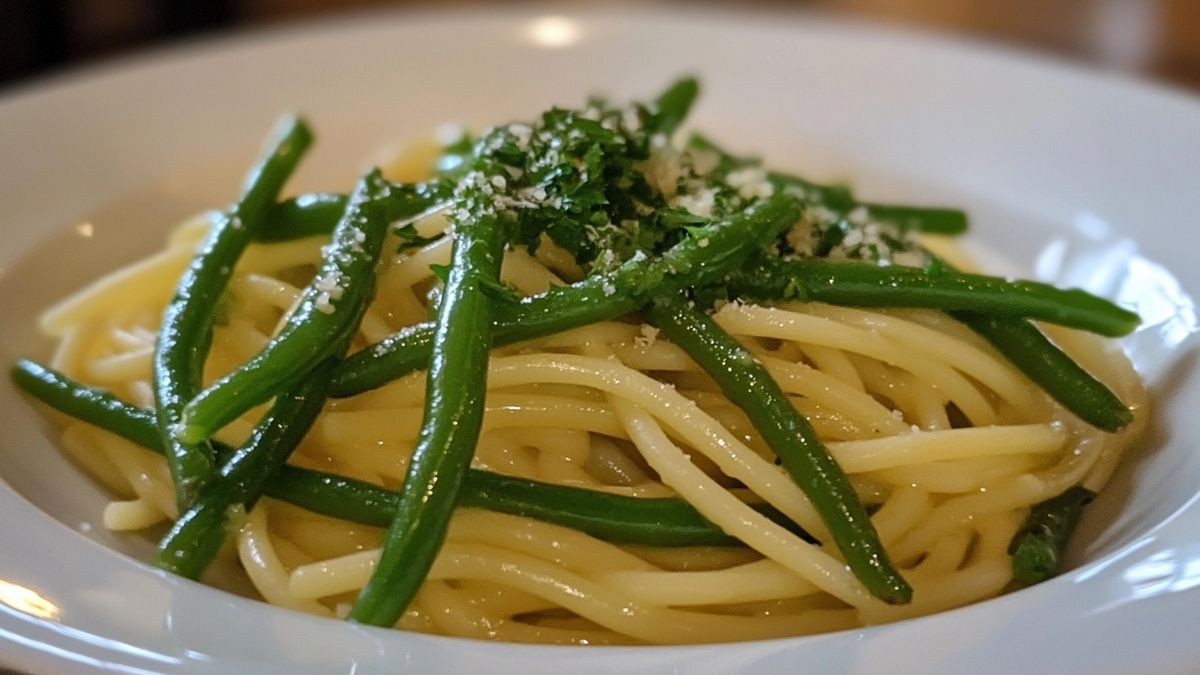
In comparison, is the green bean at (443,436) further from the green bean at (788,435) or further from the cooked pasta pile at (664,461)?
the green bean at (788,435)

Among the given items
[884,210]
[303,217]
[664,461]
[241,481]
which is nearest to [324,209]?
[303,217]

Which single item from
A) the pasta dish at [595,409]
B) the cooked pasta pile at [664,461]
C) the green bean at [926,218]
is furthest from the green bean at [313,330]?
the green bean at [926,218]

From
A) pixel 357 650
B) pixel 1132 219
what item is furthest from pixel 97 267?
pixel 1132 219

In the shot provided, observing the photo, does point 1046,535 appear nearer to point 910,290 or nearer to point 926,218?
point 910,290

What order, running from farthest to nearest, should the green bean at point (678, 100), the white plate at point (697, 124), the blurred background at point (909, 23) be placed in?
the blurred background at point (909, 23) → the green bean at point (678, 100) → the white plate at point (697, 124)

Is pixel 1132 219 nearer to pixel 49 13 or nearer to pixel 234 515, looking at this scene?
pixel 234 515

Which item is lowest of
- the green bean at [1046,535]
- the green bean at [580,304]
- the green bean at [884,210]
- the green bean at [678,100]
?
the green bean at [1046,535]
